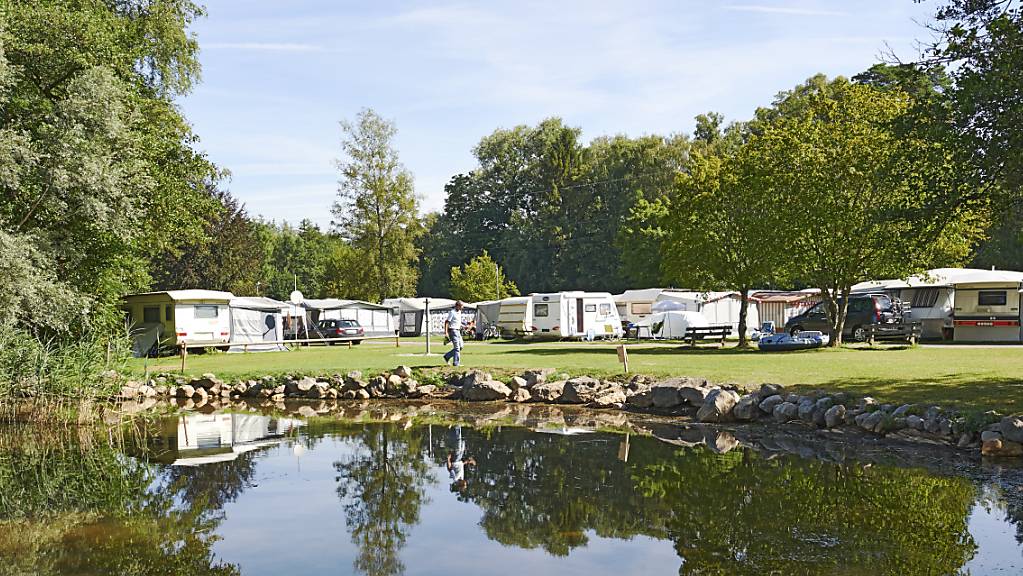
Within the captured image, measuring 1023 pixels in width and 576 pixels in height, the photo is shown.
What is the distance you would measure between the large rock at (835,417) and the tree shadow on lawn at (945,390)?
0.80 meters

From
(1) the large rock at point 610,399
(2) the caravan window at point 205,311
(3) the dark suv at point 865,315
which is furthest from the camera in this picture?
(2) the caravan window at point 205,311

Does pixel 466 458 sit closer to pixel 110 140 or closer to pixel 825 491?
pixel 825 491

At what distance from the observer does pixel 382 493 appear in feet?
31.5

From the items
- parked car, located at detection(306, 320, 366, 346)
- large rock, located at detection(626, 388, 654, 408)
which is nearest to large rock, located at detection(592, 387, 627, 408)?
large rock, located at detection(626, 388, 654, 408)

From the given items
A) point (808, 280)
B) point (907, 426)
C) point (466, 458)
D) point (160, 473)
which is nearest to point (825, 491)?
point (907, 426)

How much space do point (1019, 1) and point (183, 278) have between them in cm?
3587

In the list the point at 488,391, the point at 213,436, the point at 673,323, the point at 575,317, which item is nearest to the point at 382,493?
Answer: the point at 213,436

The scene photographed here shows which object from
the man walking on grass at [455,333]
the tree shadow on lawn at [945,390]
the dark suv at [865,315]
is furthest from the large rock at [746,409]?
the dark suv at [865,315]

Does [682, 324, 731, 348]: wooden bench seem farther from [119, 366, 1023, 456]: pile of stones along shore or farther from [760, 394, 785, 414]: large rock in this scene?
[760, 394, 785, 414]: large rock

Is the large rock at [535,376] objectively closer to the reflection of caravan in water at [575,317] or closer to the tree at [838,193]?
the tree at [838,193]

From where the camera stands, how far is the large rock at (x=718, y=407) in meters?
13.8

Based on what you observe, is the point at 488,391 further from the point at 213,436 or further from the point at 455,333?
the point at 213,436

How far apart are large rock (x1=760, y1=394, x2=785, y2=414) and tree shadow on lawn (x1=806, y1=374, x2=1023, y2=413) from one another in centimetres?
72

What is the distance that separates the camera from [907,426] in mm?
11727
